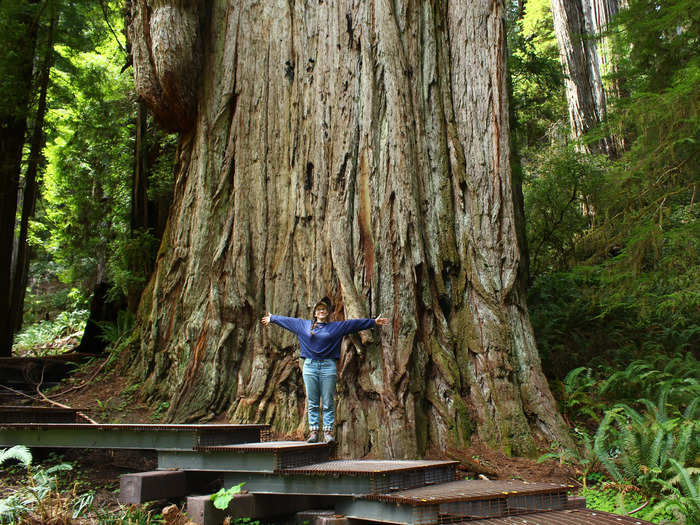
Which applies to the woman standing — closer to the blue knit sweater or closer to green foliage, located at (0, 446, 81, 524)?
the blue knit sweater

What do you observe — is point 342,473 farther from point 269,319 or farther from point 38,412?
point 38,412

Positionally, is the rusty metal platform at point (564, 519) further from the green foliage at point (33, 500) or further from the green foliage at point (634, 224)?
the green foliage at point (634, 224)

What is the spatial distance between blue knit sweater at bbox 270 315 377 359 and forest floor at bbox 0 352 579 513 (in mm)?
1120

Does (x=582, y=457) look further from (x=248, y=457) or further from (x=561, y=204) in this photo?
(x=561, y=204)

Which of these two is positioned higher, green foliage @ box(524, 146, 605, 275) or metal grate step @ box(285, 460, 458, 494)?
green foliage @ box(524, 146, 605, 275)

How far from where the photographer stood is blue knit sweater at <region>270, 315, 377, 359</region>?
568 cm

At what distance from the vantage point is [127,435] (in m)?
5.48

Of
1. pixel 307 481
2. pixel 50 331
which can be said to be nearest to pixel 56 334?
pixel 50 331

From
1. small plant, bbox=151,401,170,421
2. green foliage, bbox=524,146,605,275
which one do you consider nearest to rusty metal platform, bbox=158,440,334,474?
small plant, bbox=151,401,170,421

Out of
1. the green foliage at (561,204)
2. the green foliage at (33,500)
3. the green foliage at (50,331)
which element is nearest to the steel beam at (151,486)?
the green foliage at (33,500)

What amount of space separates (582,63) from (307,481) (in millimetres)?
15576

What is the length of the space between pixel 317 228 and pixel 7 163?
950 cm

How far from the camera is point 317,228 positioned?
691 cm

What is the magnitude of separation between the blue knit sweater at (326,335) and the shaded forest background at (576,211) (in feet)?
8.19
